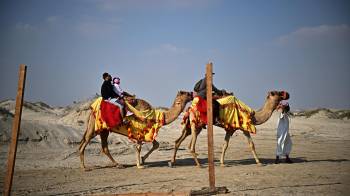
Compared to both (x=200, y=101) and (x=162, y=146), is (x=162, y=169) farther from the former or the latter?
(x=162, y=146)

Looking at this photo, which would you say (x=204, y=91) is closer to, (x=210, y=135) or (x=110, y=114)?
(x=110, y=114)

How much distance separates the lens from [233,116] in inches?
460

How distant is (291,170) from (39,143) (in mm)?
10527

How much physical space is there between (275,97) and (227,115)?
1.85 m

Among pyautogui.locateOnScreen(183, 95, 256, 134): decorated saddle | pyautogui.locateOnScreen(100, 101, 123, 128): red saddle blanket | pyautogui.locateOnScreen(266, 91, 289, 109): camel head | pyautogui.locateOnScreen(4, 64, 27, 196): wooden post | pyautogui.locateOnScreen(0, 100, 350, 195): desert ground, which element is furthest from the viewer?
pyautogui.locateOnScreen(266, 91, 289, 109): camel head

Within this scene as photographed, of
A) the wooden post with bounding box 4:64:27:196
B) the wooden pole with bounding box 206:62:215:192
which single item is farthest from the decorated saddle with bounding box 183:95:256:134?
the wooden post with bounding box 4:64:27:196

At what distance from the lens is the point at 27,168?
38.9 ft

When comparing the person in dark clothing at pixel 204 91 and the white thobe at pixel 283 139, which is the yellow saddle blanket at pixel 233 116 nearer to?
the person in dark clothing at pixel 204 91

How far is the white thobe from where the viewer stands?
39.8 ft

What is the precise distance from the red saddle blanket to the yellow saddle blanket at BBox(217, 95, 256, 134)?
3.09 metres

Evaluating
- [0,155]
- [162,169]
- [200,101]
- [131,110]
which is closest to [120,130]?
[131,110]

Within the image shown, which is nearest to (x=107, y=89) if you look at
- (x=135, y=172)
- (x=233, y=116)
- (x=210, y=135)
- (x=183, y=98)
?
(x=183, y=98)

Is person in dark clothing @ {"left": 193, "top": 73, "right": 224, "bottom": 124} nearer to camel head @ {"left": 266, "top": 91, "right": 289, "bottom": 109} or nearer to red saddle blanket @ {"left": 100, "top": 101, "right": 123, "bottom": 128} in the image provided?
camel head @ {"left": 266, "top": 91, "right": 289, "bottom": 109}

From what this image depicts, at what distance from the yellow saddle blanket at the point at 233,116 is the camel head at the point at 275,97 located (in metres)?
1.02
